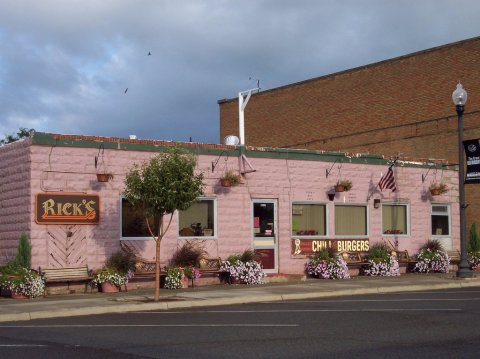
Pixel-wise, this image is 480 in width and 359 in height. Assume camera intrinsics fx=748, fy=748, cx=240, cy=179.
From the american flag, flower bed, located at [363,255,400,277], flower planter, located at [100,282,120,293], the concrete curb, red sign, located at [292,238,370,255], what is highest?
the american flag

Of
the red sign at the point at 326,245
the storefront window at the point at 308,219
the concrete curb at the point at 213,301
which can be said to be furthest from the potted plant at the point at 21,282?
the storefront window at the point at 308,219

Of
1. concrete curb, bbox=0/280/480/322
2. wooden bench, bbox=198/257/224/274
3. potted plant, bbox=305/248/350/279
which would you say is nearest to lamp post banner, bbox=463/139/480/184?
concrete curb, bbox=0/280/480/322

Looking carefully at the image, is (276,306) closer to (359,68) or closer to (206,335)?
(206,335)

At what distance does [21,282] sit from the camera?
58.7 feet

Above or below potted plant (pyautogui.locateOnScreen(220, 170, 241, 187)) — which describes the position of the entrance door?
below

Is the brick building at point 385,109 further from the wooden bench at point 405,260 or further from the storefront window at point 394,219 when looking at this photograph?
the wooden bench at point 405,260

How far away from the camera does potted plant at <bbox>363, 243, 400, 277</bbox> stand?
24406 millimetres

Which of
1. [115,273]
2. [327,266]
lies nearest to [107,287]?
[115,273]

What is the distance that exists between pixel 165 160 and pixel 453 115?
18.5 metres

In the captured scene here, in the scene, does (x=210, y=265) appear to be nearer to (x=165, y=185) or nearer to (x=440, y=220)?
(x=165, y=185)

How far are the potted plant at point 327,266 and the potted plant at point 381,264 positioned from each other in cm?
120

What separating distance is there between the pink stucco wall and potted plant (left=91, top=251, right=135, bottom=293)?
7.24 ft

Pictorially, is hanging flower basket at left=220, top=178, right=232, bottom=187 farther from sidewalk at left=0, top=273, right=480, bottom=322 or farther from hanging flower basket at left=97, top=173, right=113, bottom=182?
hanging flower basket at left=97, top=173, right=113, bottom=182

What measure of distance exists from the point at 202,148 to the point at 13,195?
17.7ft
